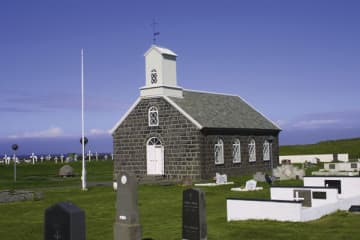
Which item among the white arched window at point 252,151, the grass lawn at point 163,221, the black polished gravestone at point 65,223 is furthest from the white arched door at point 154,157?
the black polished gravestone at point 65,223

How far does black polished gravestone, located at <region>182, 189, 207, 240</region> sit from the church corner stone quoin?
800 inches

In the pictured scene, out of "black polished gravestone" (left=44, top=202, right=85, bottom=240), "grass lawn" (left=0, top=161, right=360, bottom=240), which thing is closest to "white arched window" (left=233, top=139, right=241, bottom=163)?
"grass lawn" (left=0, top=161, right=360, bottom=240)

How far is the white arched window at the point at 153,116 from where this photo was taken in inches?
1460

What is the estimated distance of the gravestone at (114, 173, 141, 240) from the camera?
13.4 metres

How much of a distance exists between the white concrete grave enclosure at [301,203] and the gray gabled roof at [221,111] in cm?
1383

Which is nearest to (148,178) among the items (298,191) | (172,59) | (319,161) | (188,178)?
(188,178)

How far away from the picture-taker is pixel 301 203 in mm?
17438

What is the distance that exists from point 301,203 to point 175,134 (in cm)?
1900

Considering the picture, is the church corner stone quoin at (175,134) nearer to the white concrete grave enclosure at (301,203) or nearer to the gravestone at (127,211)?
the white concrete grave enclosure at (301,203)

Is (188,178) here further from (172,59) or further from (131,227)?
(131,227)

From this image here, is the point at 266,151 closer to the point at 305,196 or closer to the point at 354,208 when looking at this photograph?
the point at 305,196

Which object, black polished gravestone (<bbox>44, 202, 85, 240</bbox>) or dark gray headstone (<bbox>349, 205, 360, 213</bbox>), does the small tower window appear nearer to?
dark gray headstone (<bbox>349, 205, 360, 213</bbox>)

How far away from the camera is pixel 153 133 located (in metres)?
37.2

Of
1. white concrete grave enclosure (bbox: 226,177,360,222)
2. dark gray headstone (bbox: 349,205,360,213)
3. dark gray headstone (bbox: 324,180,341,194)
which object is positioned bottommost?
dark gray headstone (bbox: 349,205,360,213)
